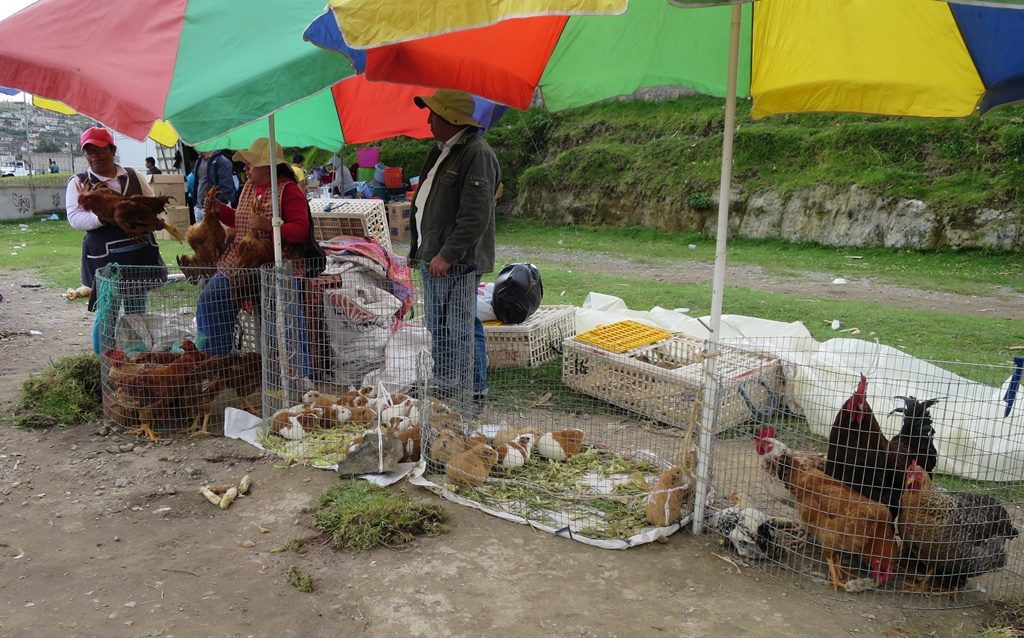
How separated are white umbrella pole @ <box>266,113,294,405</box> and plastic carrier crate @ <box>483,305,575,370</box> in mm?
1699

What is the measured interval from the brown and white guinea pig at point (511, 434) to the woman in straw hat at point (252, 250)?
1.94m

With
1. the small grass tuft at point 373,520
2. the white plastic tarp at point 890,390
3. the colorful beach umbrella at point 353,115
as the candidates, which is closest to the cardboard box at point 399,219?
the colorful beach umbrella at point 353,115

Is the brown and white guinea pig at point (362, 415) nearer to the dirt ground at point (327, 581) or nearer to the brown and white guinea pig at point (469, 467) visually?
the dirt ground at point (327, 581)

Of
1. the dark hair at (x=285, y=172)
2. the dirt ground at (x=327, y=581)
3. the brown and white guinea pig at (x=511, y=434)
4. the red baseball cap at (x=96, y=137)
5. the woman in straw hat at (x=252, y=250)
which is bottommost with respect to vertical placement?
the dirt ground at (x=327, y=581)

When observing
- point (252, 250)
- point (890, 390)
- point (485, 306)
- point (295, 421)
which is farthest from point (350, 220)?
point (890, 390)

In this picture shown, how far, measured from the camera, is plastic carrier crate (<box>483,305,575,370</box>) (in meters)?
5.91

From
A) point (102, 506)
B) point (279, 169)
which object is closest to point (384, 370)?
point (279, 169)

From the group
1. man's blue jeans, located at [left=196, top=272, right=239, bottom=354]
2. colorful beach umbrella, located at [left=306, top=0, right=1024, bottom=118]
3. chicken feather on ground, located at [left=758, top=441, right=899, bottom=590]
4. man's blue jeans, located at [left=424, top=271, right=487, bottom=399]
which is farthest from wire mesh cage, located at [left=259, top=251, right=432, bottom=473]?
chicken feather on ground, located at [left=758, top=441, right=899, bottom=590]

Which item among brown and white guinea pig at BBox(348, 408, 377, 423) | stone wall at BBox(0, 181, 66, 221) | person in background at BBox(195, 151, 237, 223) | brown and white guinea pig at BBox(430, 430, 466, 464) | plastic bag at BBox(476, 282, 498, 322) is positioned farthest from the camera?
stone wall at BBox(0, 181, 66, 221)

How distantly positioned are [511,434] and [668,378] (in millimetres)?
1243

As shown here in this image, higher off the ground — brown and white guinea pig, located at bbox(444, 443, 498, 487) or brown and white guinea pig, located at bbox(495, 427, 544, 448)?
brown and white guinea pig, located at bbox(495, 427, 544, 448)

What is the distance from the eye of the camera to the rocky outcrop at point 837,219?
11.8m

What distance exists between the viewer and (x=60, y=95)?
3.70m

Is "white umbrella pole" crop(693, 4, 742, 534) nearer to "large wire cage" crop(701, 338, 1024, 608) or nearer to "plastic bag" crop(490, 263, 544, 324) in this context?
"large wire cage" crop(701, 338, 1024, 608)
